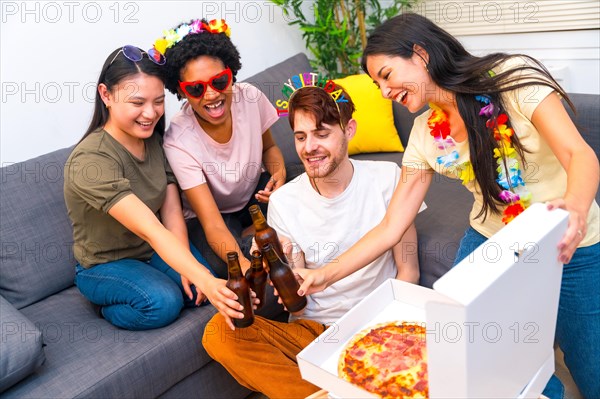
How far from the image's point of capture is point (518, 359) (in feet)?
3.81

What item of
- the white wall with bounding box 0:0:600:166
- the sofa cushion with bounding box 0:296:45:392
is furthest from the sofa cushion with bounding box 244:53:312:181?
the sofa cushion with bounding box 0:296:45:392

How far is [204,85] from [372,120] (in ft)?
3.64

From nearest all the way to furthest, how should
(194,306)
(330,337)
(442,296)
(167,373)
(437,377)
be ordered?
(442,296) < (437,377) < (330,337) < (167,373) < (194,306)

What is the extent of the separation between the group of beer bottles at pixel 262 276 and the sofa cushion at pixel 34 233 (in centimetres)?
92

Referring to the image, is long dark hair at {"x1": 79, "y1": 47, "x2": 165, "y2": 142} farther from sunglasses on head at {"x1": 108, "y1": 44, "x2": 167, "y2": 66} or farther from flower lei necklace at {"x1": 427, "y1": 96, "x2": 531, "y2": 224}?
flower lei necklace at {"x1": 427, "y1": 96, "x2": 531, "y2": 224}

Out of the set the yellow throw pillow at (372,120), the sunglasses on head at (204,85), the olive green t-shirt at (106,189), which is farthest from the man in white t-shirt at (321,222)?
the yellow throw pillow at (372,120)

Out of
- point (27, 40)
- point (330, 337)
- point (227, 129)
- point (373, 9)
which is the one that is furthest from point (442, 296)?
point (373, 9)

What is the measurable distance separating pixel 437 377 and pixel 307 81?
3.81ft

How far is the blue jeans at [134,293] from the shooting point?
195 cm

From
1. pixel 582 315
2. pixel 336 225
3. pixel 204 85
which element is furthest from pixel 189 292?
pixel 582 315

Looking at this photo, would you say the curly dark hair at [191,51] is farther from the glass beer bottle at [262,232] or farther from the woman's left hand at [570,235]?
the woman's left hand at [570,235]

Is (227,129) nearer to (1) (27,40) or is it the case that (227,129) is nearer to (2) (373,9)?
(1) (27,40)

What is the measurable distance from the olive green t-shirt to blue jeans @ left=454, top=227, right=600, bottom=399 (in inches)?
52.3

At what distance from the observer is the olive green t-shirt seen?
1.89 meters
